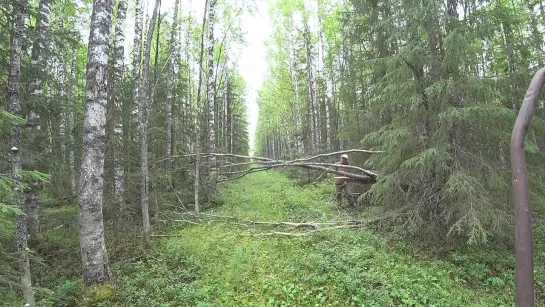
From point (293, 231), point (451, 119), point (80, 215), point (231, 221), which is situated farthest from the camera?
point (231, 221)

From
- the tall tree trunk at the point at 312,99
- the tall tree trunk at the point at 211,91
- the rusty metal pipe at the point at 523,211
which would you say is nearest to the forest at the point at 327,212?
the tall tree trunk at the point at 211,91

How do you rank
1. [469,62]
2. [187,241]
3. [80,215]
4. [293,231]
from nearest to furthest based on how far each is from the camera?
[80,215] → [469,62] → [187,241] → [293,231]

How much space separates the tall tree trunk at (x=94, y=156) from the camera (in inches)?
224

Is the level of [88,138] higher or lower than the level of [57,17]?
lower

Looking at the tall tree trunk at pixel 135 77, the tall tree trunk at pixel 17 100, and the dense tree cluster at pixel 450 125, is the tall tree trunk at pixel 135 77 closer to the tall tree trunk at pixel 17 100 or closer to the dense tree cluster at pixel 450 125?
the tall tree trunk at pixel 17 100

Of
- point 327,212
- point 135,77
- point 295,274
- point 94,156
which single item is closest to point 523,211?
point 295,274

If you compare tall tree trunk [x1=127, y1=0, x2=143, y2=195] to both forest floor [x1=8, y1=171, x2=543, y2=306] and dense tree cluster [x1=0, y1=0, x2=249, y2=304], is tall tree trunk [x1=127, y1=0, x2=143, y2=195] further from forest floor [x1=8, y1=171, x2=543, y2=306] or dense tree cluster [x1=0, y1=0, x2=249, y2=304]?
Answer: forest floor [x1=8, y1=171, x2=543, y2=306]

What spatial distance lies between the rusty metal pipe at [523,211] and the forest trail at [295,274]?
4650mm

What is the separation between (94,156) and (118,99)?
460 cm

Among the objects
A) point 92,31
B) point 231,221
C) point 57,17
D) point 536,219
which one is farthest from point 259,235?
point 57,17

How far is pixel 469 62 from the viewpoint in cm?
698

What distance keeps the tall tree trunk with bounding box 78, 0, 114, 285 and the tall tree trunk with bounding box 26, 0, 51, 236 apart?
3842mm

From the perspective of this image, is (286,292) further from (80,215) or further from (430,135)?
(430,135)

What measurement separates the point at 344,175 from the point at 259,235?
370 centimetres
